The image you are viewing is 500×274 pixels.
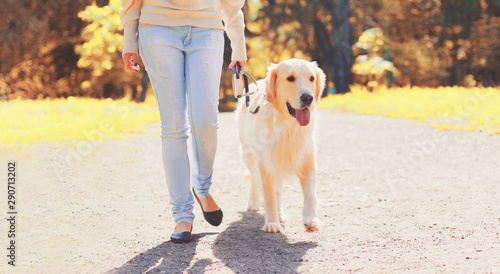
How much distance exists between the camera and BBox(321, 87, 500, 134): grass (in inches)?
363

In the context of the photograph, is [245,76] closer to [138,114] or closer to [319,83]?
[319,83]

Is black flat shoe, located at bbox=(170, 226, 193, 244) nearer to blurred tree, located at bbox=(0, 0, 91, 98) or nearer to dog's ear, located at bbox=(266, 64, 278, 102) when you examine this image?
dog's ear, located at bbox=(266, 64, 278, 102)

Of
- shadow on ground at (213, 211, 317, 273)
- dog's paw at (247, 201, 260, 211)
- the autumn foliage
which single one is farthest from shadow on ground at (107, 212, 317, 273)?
the autumn foliage

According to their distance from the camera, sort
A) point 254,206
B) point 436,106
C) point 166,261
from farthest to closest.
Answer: point 436,106, point 254,206, point 166,261

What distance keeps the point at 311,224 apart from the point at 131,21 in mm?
1831

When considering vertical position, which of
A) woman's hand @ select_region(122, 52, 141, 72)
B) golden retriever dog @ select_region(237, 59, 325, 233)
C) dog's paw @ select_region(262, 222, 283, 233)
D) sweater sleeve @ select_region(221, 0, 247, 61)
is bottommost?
dog's paw @ select_region(262, 222, 283, 233)

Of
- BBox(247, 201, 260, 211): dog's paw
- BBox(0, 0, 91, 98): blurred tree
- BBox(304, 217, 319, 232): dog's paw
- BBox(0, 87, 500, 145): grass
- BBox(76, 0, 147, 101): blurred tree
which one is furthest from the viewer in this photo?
BBox(0, 0, 91, 98): blurred tree

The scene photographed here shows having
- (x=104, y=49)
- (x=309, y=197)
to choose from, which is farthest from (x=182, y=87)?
(x=104, y=49)

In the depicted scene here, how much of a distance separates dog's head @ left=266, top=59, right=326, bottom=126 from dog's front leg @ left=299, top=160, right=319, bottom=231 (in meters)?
0.39

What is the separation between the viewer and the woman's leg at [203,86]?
3.62m

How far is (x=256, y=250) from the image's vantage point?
355 centimetres

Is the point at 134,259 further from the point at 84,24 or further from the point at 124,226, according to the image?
the point at 84,24

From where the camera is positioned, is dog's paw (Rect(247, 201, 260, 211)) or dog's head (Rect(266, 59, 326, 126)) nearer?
dog's head (Rect(266, 59, 326, 126))

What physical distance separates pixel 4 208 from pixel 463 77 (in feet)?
70.5
